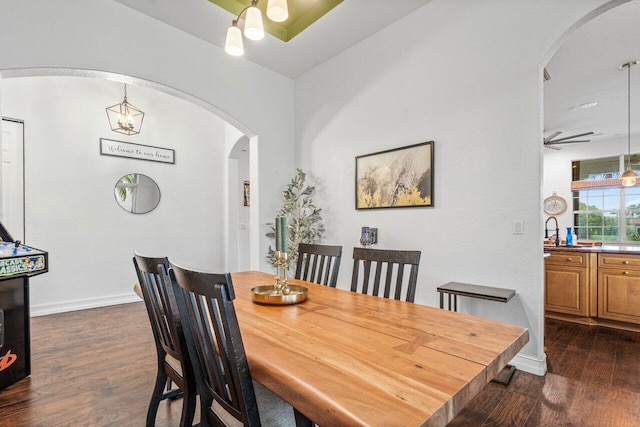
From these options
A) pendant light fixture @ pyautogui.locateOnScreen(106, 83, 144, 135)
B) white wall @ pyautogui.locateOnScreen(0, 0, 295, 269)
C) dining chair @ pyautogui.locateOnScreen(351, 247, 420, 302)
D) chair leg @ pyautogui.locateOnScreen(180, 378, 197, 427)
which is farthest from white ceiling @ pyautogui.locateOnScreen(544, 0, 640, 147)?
pendant light fixture @ pyautogui.locateOnScreen(106, 83, 144, 135)

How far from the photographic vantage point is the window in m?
6.43

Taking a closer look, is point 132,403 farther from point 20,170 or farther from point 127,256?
point 20,170

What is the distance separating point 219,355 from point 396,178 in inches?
103

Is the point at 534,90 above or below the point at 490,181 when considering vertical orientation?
above

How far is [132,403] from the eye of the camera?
2.02 meters

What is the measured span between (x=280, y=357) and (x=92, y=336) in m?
3.21

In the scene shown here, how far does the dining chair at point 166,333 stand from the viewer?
131 centimetres

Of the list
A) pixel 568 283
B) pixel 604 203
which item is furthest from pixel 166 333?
pixel 604 203

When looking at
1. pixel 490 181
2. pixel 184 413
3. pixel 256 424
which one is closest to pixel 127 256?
pixel 184 413

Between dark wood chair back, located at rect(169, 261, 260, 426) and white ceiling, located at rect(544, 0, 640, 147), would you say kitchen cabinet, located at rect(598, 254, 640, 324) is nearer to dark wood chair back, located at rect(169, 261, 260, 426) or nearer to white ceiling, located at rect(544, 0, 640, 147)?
white ceiling, located at rect(544, 0, 640, 147)

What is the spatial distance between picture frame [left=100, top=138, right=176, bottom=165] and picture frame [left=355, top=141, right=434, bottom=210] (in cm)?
306

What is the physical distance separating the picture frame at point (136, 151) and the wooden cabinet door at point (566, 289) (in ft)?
17.7

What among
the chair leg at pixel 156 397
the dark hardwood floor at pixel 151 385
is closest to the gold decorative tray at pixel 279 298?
the chair leg at pixel 156 397

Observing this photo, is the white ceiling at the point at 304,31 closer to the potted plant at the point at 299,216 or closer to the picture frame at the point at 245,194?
the potted plant at the point at 299,216
